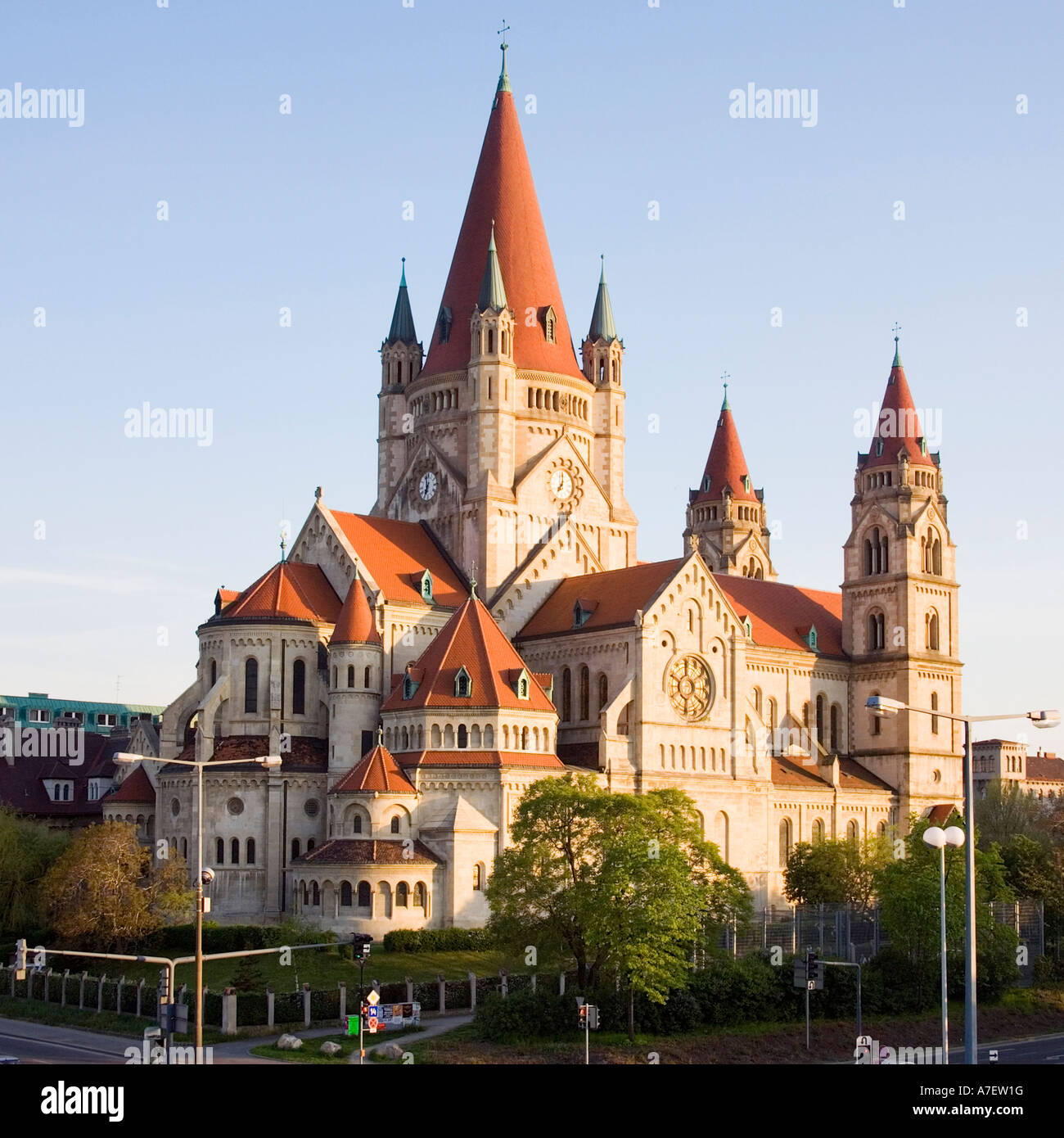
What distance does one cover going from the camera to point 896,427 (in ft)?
348

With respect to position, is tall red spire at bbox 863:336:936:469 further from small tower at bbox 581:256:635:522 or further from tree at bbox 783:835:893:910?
tree at bbox 783:835:893:910

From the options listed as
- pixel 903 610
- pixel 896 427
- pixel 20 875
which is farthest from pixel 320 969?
pixel 896 427

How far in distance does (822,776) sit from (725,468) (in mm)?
35052

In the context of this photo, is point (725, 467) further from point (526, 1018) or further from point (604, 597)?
point (526, 1018)

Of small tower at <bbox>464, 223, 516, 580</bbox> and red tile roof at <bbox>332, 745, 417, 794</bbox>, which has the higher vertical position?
small tower at <bbox>464, 223, 516, 580</bbox>

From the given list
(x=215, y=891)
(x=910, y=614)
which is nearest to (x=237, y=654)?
(x=215, y=891)

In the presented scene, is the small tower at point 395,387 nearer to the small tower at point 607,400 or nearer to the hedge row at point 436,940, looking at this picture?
the small tower at point 607,400

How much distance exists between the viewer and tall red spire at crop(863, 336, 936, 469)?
106 metres

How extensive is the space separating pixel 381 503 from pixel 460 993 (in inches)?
1672

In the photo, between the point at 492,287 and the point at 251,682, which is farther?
the point at 492,287

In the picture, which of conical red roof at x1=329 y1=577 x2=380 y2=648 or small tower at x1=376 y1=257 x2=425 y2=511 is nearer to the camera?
conical red roof at x1=329 y1=577 x2=380 y2=648

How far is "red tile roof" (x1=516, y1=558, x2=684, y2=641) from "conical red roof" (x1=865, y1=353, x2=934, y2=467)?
24.5 m

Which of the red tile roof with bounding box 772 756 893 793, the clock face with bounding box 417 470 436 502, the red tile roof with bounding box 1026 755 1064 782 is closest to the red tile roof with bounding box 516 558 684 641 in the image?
the clock face with bounding box 417 470 436 502

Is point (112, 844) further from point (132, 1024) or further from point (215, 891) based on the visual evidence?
point (132, 1024)
